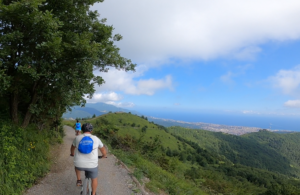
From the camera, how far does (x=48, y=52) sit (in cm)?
670

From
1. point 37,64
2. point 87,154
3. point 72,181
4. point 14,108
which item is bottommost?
point 72,181

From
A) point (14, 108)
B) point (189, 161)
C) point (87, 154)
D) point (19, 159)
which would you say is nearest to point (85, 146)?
point (87, 154)

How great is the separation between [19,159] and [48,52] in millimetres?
4388

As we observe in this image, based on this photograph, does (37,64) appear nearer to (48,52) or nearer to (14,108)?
(48,52)

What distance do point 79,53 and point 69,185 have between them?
5304mm

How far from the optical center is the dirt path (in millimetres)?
6081

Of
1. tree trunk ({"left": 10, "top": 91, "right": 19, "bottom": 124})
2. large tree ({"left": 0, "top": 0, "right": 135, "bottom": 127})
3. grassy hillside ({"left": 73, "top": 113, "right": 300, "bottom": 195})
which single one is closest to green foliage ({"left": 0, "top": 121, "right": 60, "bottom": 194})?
tree trunk ({"left": 10, "top": 91, "right": 19, "bottom": 124})

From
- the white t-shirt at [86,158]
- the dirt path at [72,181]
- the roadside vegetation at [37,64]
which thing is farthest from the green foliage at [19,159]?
the white t-shirt at [86,158]

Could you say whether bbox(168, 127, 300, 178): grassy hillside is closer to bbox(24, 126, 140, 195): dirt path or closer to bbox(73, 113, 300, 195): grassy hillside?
bbox(73, 113, 300, 195): grassy hillside

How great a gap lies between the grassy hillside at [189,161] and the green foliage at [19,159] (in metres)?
4.31

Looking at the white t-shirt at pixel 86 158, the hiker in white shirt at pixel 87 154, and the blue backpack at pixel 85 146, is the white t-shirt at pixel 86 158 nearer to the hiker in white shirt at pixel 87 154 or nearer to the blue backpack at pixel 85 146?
the hiker in white shirt at pixel 87 154

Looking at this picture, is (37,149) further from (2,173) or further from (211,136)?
(211,136)

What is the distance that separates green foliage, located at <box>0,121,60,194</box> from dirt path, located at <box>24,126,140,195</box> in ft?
1.31

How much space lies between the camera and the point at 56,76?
23.3ft
